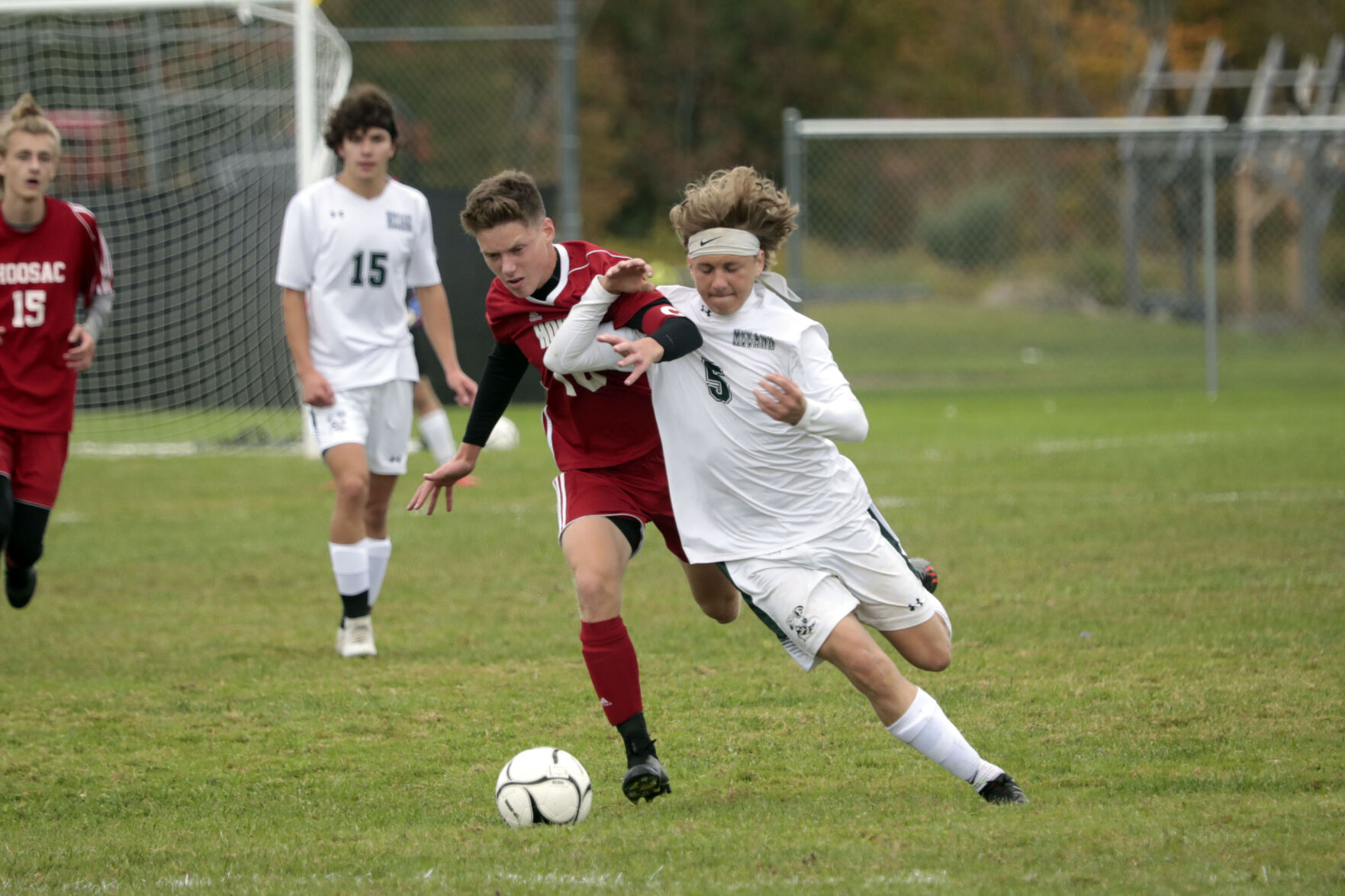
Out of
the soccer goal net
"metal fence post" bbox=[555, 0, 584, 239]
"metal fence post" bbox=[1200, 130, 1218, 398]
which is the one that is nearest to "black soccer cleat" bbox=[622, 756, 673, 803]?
the soccer goal net

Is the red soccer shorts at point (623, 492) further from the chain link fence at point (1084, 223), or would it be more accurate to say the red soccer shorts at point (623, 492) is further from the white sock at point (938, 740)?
the chain link fence at point (1084, 223)

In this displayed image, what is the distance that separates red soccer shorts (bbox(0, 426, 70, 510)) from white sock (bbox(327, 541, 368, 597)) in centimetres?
112

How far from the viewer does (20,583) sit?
622 cm

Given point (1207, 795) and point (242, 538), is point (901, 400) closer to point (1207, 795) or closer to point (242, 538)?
point (242, 538)

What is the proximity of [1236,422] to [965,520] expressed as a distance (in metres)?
5.75

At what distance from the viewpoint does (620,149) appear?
3056cm

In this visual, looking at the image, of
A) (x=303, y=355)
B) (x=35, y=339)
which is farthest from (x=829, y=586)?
(x=35, y=339)

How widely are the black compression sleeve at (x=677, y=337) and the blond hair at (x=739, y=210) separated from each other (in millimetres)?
244

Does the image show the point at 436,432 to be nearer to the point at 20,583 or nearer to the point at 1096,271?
the point at 20,583

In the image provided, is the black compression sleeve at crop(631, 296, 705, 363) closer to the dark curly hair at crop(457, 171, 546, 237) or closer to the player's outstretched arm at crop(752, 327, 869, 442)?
the player's outstretched arm at crop(752, 327, 869, 442)

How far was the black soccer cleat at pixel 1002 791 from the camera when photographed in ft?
12.6

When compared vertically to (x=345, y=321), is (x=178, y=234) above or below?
below

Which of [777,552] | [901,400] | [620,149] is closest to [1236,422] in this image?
[901,400]

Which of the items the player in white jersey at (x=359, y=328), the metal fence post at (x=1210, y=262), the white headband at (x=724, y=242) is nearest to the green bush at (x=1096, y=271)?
the metal fence post at (x=1210, y=262)
